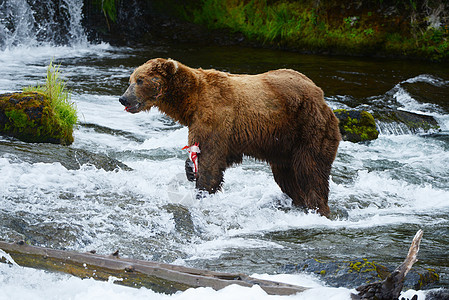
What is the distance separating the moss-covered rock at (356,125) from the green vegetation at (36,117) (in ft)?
17.0

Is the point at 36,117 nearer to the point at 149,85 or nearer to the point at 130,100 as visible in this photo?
the point at 130,100

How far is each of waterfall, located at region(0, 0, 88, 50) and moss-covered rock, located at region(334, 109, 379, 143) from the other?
10517 millimetres

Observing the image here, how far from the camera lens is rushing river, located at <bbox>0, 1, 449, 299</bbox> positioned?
189 inches

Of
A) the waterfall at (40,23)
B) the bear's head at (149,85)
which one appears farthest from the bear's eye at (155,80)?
the waterfall at (40,23)

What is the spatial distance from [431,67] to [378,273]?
1328 centimetres

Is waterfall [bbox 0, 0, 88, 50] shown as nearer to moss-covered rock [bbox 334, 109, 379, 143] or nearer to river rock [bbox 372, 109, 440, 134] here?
moss-covered rock [bbox 334, 109, 379, 143]

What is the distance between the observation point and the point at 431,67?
52.7ft

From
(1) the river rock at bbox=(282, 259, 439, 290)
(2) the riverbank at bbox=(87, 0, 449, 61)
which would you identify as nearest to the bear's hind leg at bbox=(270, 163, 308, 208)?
(1) the river rock at bbox=(282, 259, 439, 290)

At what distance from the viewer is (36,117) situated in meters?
8.17

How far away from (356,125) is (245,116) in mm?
5194

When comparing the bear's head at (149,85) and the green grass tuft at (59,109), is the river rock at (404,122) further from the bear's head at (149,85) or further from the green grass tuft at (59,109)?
the bear's head at (149,85)

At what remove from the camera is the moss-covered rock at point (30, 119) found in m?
8.04

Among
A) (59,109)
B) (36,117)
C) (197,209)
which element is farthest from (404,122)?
(36,117)

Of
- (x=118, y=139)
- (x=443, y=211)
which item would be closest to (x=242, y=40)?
(x=118, y=139)
